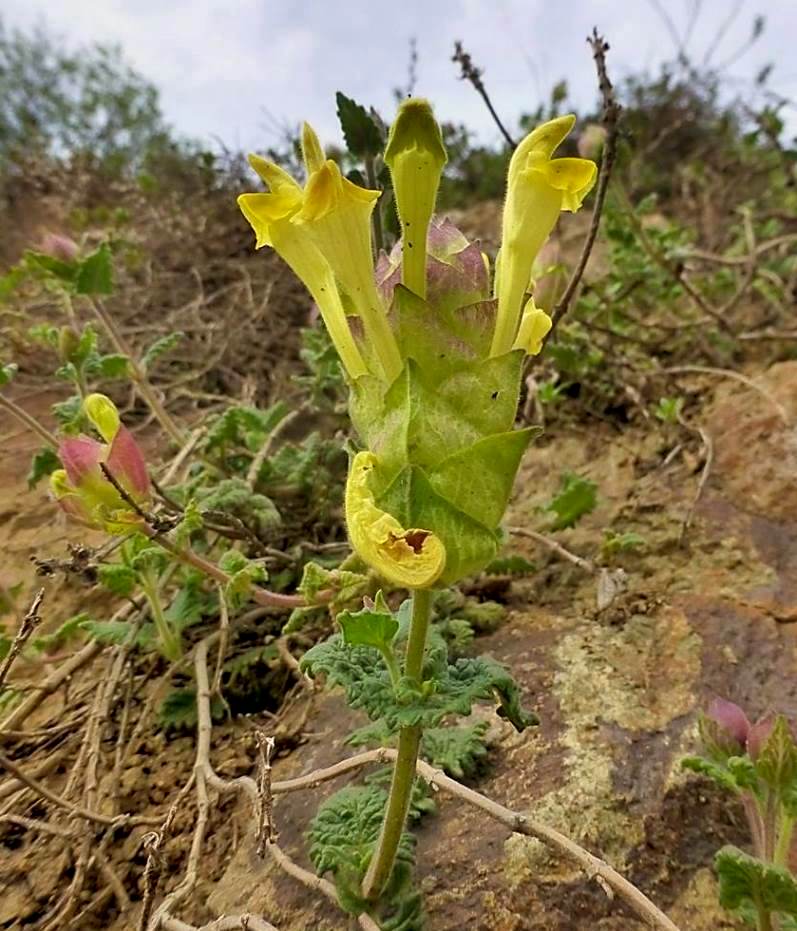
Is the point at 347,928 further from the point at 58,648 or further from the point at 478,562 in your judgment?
the point at 58,648

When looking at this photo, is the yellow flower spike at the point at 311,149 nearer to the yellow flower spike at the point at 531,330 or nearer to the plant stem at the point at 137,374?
the yellow flower spike at the point at 531,330

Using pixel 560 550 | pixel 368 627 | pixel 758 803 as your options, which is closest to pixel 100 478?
pixel 368 627

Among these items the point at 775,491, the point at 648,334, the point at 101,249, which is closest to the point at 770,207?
the point at 648,334

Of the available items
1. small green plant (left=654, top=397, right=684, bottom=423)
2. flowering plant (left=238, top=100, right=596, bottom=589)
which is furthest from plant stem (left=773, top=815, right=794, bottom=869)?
small green plant (left=654, top=397, right=684, bottom=423)

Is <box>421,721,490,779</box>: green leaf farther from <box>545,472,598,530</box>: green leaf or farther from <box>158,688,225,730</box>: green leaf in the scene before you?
<box>545,472,598,530</box>: green leaf

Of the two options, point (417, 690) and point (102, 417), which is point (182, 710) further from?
point (417, 690)

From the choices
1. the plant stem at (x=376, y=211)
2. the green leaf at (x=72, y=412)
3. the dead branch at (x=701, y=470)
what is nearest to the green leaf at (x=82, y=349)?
the green leaf at (x=72, y=412)
